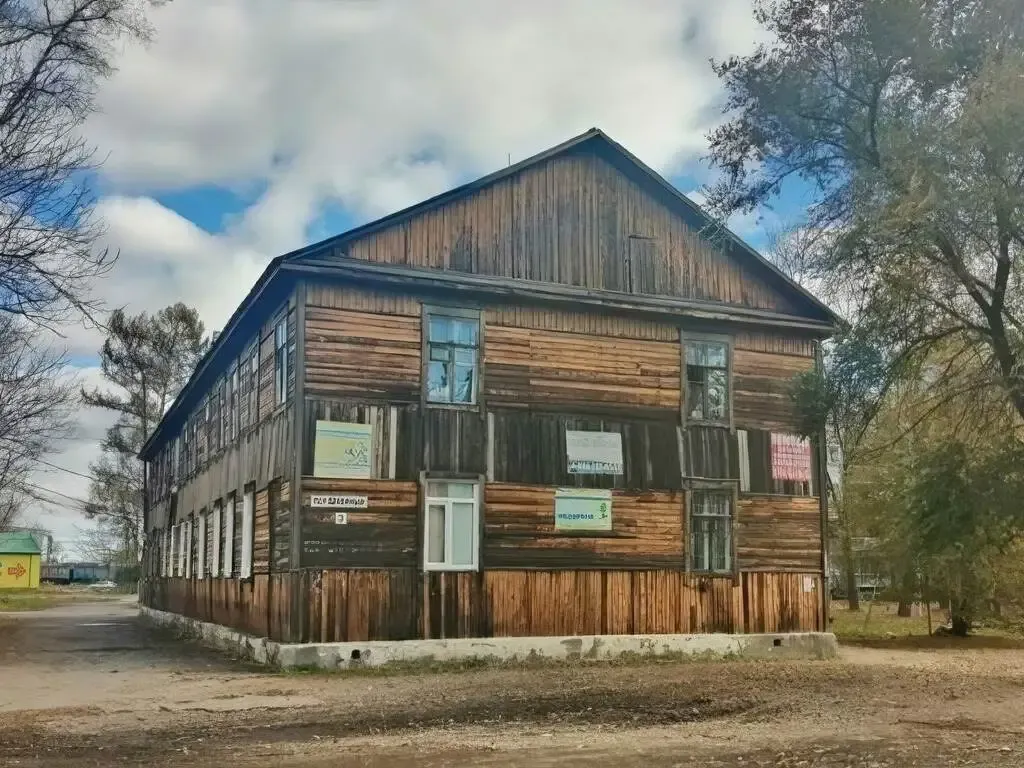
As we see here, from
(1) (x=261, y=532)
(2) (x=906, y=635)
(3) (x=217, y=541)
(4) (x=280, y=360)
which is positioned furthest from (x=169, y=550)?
(2) (x=906, y=635)

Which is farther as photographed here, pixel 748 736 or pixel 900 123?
pixel 900 123

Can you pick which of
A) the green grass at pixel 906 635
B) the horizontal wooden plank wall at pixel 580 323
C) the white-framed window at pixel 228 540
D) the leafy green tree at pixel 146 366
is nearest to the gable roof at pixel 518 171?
the horizontal wooden plank wall at pixel 580 323

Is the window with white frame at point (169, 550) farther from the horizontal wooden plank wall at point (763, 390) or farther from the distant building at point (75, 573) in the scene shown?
the distant building at point (75, 573)

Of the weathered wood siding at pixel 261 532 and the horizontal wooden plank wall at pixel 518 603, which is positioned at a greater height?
the weathered wood siding at pixel 261 532

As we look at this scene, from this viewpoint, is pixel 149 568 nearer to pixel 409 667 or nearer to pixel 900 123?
pixel 409 667

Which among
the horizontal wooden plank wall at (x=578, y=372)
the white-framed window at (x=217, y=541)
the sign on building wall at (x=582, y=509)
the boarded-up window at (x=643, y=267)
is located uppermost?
the boarded-up window at (x=643, y=267)

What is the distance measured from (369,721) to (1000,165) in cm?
894

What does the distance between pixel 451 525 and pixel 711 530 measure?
5.06 meters

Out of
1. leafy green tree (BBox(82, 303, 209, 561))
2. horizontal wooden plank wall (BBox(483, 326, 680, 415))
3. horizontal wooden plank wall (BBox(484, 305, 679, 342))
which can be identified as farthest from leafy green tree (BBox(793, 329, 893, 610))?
leafy green tree (BBox(82, 303, 209, 561))

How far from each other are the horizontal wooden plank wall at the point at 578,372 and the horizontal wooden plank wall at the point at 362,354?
141 centimetres

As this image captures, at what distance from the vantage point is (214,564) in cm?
2438

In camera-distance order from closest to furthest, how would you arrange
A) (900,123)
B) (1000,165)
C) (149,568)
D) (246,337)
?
(1000,165) → (900,123) → (246,337) → (149,568)

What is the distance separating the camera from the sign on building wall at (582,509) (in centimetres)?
1856

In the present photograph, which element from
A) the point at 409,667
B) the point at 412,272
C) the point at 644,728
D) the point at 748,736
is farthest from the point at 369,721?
the point at 412,272
